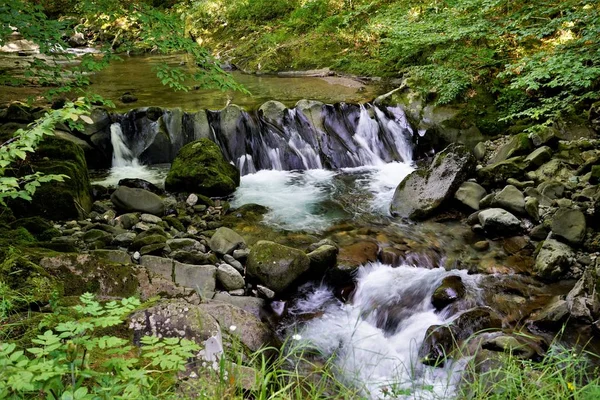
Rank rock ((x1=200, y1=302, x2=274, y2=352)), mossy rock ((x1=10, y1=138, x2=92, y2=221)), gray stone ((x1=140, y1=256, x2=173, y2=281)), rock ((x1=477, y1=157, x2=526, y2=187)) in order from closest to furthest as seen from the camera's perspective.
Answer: rock ((x1=200, y1=302, x2=274, y2=352)) → gray stone ((x1=140, y1=256, x2=173, y2=281)) → mossy rock ((x1=10, y1=138, x2=92, y2=221)) → rock ((x1=477, y1=157, x2=526, y2=187))

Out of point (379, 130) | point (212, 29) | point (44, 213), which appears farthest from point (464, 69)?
point (212, 29)

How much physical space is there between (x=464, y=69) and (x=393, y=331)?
7279 mm

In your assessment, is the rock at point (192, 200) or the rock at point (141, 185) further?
the rock at point (141, 185)

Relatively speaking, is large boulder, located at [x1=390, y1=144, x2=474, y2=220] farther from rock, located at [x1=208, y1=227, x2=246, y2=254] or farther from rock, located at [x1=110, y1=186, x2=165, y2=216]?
rock, located at [x1=110, y1=186, x2=165, y2=216]

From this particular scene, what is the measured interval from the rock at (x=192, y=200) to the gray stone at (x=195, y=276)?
2601mm

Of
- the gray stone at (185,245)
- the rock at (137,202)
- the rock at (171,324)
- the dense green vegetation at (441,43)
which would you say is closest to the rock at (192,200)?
the rock at (137,202)

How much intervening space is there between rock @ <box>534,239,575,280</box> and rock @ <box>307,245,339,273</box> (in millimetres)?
2575

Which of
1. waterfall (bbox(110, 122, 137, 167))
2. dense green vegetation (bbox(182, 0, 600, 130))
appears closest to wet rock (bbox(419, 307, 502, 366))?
dense green vegetation (bbox(182, 0, 600, 130))

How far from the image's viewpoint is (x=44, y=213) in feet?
20.0

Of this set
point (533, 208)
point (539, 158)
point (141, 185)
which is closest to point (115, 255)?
point (141, 185)

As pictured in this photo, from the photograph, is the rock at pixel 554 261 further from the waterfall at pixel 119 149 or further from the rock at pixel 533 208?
the waterfall at pixel 119 149

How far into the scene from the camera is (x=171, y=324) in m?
2.68

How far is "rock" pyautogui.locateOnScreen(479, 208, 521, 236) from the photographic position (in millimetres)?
6352

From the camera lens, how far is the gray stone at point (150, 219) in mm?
6609
